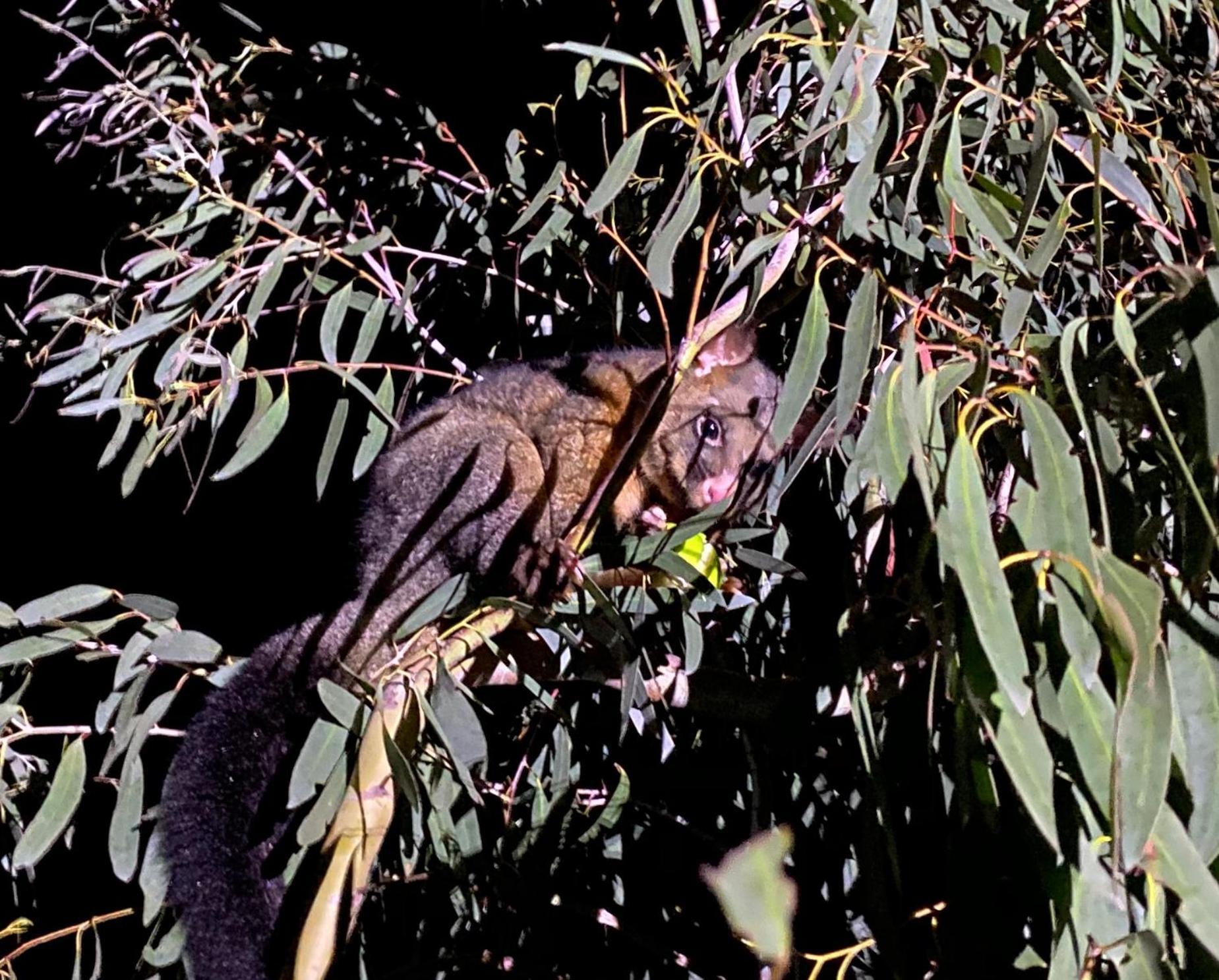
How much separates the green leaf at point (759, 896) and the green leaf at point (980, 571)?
1.29 feet

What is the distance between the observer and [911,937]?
1510 millimetres

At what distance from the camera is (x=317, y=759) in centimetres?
143

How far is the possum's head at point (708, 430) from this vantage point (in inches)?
93.7

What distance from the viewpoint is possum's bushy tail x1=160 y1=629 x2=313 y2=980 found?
1574 millimetres

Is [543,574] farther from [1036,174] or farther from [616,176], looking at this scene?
[1036,174]

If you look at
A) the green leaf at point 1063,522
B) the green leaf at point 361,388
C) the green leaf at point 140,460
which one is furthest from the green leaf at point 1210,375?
the green leaf at point 140,460

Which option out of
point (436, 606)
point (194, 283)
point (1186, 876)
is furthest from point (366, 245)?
point (1186, 876)

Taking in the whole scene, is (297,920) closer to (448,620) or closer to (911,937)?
(448,620)

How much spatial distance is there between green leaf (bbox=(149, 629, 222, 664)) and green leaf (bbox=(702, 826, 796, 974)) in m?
1.26

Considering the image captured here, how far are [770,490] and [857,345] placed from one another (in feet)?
1.88

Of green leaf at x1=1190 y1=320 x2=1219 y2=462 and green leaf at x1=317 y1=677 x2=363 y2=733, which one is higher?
green leaf at x1=1190 y1=320 x2=1219 y2=462

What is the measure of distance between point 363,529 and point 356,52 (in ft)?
4.00

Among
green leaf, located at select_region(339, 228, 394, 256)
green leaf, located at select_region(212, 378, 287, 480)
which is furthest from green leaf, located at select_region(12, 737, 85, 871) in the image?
green leaf, located at select_region(339, 228, 394, 256)

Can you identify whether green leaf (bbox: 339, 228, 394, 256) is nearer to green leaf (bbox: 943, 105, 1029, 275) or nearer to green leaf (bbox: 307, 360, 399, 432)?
green leaf (bbox: 307, 360, 399, 432)
